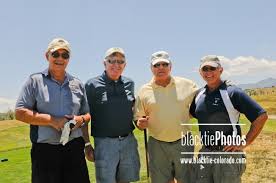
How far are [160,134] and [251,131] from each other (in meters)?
1.54

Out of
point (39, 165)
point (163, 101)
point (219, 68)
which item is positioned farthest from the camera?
point (163, 101)

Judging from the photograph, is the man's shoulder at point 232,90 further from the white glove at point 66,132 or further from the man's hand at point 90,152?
the man's hand at point 90,152

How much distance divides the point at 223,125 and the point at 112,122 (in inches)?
72.9

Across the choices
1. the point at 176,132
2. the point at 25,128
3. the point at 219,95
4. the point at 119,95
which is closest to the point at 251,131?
the point at 219,95

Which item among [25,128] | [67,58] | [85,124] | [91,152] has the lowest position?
[25,128]

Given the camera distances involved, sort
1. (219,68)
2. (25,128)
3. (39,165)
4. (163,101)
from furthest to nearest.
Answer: (25,128) → (163,101) → (219,68) → (39,165)

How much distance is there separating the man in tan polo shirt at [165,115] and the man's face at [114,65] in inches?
20.9

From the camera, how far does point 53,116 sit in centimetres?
596

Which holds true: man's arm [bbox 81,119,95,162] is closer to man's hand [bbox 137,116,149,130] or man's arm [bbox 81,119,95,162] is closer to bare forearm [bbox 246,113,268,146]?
man's hand [bbox 137,116,149,130]

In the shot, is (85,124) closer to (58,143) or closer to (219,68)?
(58,143)

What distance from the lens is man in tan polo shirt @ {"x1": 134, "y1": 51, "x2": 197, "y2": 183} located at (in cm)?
689

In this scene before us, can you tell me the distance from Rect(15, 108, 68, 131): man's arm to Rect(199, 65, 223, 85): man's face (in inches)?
90.4

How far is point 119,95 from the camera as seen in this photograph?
A: 6961 millimetres

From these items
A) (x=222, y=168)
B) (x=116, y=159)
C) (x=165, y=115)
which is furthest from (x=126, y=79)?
(x=222, y=168)
